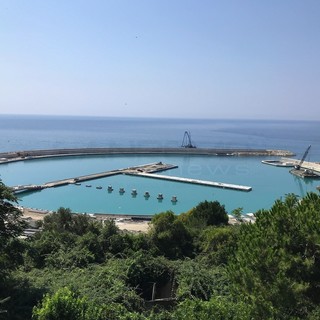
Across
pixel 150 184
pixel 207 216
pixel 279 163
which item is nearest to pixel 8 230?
pixel 207 216

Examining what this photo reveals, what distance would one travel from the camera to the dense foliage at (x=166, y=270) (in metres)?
5.23

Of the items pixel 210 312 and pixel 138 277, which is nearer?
pixel 210 312

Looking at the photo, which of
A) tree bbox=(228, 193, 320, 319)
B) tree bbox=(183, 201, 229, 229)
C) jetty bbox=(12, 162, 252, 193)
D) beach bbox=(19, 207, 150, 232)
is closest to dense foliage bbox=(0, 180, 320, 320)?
tree bbox=(228, 193, 320, 319)

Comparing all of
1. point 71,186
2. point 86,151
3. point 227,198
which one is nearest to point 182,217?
point 227,198

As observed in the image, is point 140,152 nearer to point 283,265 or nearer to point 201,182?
point 201,182

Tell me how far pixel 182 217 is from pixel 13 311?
9932 millimetres

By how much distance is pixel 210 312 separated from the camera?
5.91 meters

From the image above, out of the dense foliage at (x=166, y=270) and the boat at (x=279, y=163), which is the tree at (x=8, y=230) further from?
the boat at (x=279, y=163)

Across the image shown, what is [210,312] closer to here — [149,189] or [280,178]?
[149,189]

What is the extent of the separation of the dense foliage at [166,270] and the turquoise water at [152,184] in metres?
12.3

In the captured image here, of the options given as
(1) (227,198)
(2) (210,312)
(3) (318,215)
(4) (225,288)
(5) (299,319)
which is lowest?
(1) (227,198)

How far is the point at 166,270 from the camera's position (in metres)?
9.69

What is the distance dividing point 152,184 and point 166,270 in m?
22.8

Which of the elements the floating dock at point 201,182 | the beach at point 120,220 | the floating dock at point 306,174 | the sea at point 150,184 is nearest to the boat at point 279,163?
the sea at point 150,184
